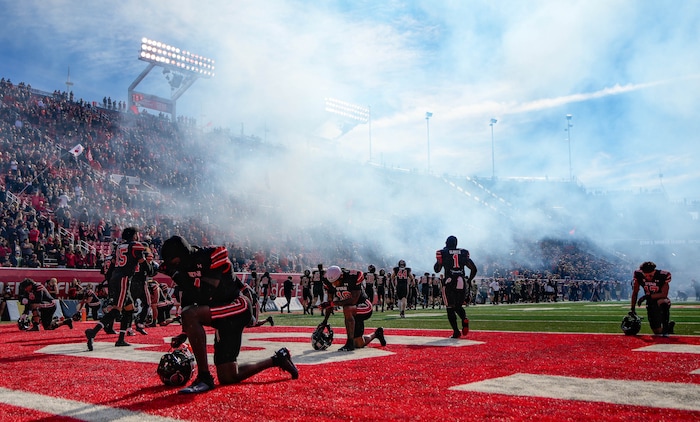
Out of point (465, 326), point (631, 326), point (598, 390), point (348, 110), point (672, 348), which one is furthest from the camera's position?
point (348, 110)

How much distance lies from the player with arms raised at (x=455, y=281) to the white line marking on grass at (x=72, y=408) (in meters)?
6.74

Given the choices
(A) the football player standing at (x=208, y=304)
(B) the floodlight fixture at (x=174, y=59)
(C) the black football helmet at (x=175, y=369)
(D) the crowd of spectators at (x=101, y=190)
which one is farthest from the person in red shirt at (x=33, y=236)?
(B) the floodlight fixture at (x=174, y=59)

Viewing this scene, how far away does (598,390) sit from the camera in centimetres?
502

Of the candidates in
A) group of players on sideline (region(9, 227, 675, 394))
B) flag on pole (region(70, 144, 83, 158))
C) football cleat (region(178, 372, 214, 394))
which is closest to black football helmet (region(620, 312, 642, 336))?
group of players on sideline (region(9, 227, 675, 394))

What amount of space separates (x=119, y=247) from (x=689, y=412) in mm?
8439

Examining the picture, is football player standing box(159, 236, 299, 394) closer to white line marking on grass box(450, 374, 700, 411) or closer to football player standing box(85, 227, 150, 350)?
white line marking on grass box(450, 374, 700, 411)

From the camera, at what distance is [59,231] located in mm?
21609

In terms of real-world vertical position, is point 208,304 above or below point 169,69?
below

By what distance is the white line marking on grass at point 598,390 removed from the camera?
4516mm

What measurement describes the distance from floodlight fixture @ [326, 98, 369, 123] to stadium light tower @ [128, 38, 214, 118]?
1331 centimetres

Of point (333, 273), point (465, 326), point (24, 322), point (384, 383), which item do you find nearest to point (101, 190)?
point (24, 322)

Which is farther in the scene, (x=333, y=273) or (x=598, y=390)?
(x=333, y=273)

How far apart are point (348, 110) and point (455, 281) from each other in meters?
47.0

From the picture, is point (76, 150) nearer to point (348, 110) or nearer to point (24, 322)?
point (24, 322)
